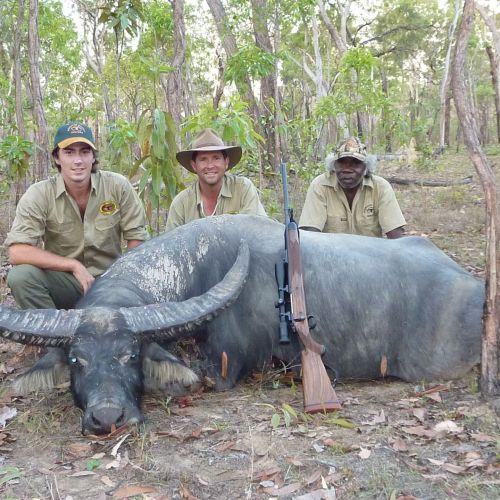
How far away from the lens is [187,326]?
3523 millimetres

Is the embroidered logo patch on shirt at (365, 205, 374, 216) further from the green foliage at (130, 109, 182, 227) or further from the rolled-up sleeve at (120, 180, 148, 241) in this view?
the rolled-up sleeve at (120, 180, 148, 241)

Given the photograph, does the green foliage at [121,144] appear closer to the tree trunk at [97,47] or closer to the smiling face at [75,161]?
the smiling face at [75,161]

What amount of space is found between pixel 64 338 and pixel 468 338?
8.95ft

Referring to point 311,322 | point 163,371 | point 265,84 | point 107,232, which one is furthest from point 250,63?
point 163,371

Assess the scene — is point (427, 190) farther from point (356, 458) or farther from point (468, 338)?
point (356, 458)

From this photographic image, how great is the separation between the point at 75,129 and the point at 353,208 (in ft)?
8.85

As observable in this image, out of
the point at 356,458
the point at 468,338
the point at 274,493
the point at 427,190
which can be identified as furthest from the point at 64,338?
the point at 427,190

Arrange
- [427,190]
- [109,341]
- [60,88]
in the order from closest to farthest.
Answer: [109,341]
[427,190]
[60,88]

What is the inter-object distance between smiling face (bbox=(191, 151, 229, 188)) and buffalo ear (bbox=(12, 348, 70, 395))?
2.36 meters

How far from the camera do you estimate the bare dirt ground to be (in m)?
2.80

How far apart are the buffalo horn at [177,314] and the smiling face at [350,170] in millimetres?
2497

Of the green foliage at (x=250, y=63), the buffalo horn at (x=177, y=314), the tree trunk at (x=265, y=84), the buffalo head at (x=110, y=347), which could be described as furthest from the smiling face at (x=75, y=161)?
the tree trunk at (x=265, y=84)

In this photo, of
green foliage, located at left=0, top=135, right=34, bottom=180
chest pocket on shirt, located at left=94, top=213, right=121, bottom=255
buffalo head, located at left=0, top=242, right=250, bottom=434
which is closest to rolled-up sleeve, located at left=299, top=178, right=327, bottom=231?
chest pocket on shirt, located at left=94, top=213, right=121, bottom=255

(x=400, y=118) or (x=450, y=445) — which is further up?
(x=400, y=118)
